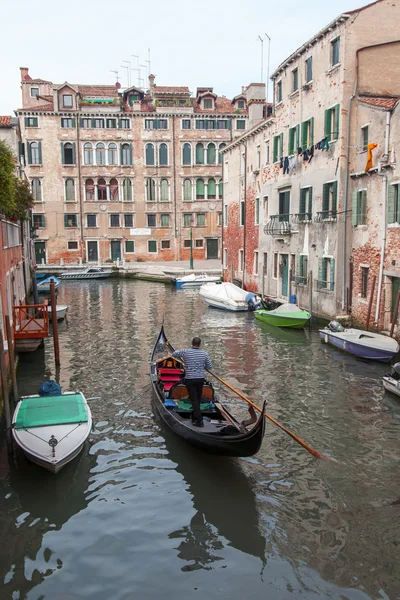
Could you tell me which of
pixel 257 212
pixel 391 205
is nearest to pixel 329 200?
pixel 391 205

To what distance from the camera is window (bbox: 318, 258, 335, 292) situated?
51.8 ft

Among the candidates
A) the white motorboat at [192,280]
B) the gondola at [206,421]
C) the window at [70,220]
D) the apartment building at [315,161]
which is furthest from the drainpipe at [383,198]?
the window at [70,220]

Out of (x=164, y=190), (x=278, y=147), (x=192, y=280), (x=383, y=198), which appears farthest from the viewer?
(x=164, y=190)

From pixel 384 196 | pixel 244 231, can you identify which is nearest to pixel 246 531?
pixel 384 196

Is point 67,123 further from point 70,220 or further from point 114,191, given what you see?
point 70,220

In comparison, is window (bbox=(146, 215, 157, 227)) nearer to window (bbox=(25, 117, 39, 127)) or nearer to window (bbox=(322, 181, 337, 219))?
window (bbox=(25, 117, 39, 127))

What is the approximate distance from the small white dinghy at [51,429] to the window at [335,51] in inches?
477

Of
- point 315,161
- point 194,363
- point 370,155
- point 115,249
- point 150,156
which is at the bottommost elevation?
point 194,363

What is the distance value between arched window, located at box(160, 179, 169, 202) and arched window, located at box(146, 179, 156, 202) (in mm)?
465

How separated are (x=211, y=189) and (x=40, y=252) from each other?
11.9 m

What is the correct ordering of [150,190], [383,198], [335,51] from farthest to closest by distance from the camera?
1. [150,190]
2. [335,51]
3. [383,198]

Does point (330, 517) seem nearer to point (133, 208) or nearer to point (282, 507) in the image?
point (282, 507)

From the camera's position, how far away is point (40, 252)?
3556 centimetres

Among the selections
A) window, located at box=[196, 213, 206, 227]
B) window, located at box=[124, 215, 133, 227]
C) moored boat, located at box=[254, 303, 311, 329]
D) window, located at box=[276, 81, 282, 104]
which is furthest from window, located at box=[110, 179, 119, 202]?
moored boat, located at box=[254, 303, 311, 329]
